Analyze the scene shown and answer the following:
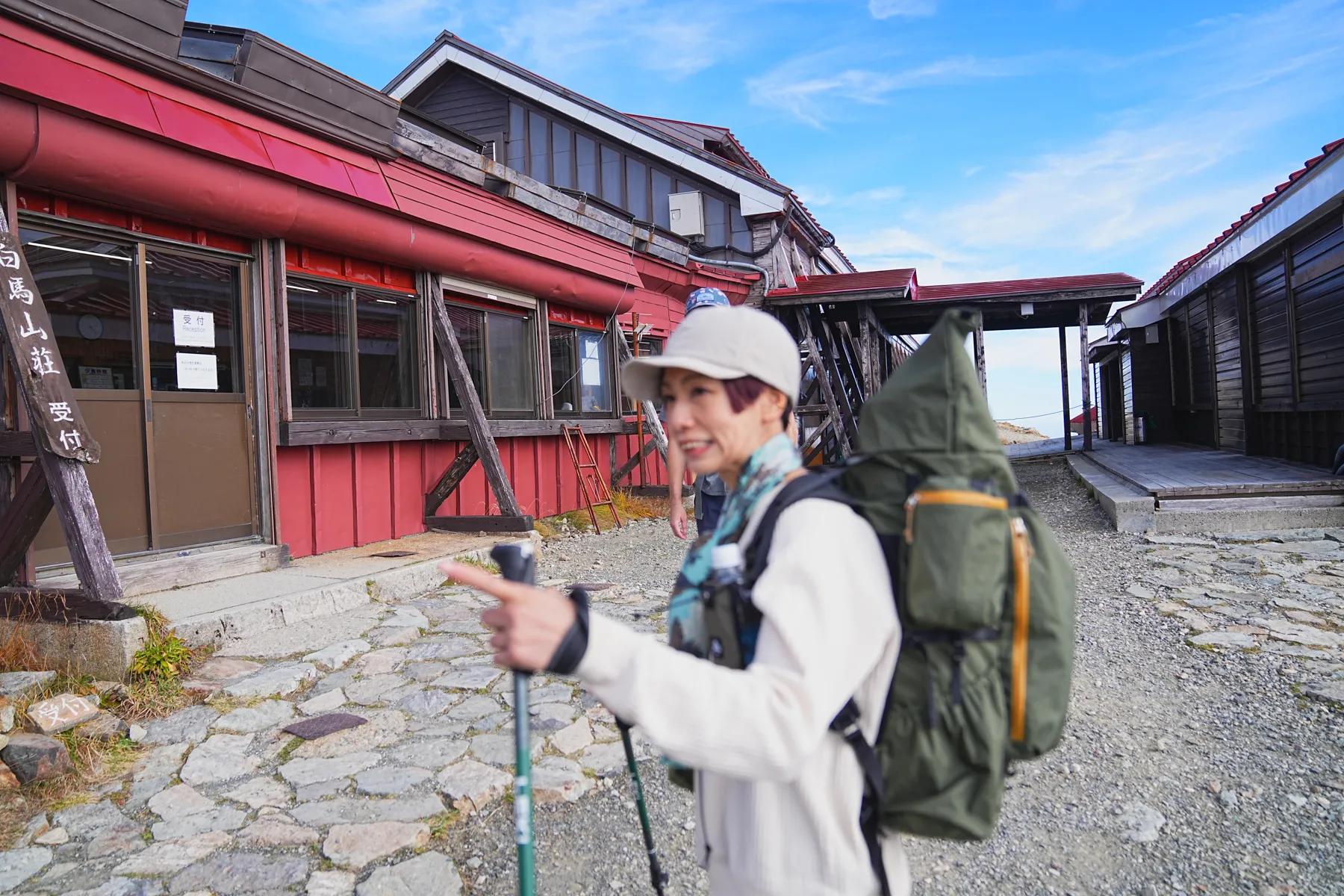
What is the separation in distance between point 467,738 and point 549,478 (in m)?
6.26

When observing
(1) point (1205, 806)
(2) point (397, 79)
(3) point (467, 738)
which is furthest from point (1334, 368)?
(2) point (397, 79)

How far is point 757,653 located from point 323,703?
367 centimetres

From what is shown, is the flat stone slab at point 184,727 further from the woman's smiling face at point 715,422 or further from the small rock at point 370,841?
the woman's smiling face at point 715,422

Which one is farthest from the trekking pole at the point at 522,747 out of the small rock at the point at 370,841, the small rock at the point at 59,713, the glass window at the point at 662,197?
the glass window at the point at 662,197

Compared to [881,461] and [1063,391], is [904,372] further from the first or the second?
[1063,391]

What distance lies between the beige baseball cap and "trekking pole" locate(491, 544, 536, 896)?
0.34 metres

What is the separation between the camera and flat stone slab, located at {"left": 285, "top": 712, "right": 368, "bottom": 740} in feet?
12.5

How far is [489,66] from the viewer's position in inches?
621

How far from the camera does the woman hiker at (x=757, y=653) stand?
3.63ft

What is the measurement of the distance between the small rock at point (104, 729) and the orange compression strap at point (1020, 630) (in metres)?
3.89

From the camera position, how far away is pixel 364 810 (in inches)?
124

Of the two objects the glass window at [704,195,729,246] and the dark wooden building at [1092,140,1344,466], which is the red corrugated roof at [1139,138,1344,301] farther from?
the glass window at [704,195,729,246]

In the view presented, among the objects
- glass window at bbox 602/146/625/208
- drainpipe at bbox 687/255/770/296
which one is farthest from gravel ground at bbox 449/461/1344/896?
glass window at bbox 602/146/625/208

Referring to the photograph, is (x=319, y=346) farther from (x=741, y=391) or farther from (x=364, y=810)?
(x=741, y=391)
